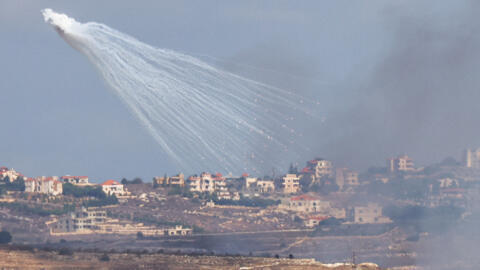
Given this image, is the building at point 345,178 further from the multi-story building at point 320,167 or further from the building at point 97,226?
the building at point 97,226

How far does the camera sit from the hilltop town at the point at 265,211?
366 feet

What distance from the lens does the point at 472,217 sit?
362 ft

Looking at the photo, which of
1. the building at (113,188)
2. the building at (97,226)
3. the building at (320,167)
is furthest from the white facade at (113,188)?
the building at (320,167)

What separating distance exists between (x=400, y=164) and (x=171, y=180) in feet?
181

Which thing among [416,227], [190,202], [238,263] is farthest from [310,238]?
[238,263]

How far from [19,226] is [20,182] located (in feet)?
103

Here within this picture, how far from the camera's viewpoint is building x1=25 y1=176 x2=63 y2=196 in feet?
484

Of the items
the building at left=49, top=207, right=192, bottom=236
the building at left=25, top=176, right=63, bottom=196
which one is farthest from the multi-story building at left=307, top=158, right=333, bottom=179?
the building at left=25, top=176, right=63, bottom=196

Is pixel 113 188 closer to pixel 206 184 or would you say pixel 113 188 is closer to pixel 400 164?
pixel 206 184

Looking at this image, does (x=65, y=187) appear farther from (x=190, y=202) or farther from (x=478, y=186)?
(x=478, y=186)

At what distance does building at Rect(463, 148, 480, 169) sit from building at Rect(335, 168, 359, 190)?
369 inches

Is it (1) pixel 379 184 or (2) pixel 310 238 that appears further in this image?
(2) pixel 310 238

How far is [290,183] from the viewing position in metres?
155

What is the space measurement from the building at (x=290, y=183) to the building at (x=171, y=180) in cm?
1382
